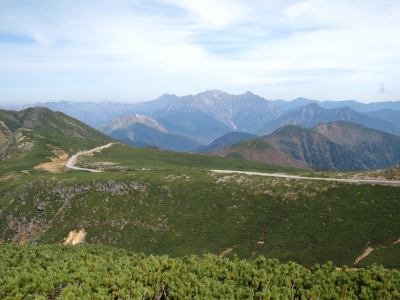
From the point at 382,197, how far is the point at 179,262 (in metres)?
81.2

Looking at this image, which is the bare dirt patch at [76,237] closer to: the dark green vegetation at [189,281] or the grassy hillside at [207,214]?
the grassy hillside at [207,214]

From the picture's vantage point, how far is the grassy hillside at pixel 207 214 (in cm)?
7806

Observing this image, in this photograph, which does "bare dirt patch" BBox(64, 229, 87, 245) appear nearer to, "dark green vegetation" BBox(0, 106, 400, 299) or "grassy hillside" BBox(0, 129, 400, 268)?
"dark green vegetation" BBox(0, 106, 400, 299)

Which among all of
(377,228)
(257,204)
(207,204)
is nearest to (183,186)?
(207,204)

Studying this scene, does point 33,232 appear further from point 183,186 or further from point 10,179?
point 183,186

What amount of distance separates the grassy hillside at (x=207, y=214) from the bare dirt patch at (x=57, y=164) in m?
17.3

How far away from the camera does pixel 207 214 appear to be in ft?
317

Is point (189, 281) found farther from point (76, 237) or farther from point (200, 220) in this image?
point (76, 237)

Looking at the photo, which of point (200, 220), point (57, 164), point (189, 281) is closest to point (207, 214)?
point (200, 220)

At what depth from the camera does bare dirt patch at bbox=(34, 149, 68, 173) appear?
138 meters

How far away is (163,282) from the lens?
101ft

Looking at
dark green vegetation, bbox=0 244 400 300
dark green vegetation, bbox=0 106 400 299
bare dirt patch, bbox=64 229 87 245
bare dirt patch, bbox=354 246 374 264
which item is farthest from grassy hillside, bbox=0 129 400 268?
dark green vegetation, bbox=0 244 400 300

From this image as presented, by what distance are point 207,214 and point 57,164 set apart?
102m

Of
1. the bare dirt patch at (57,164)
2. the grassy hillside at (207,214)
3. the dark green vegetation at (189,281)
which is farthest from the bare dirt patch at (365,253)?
the bare dirt patch at (57,164)
